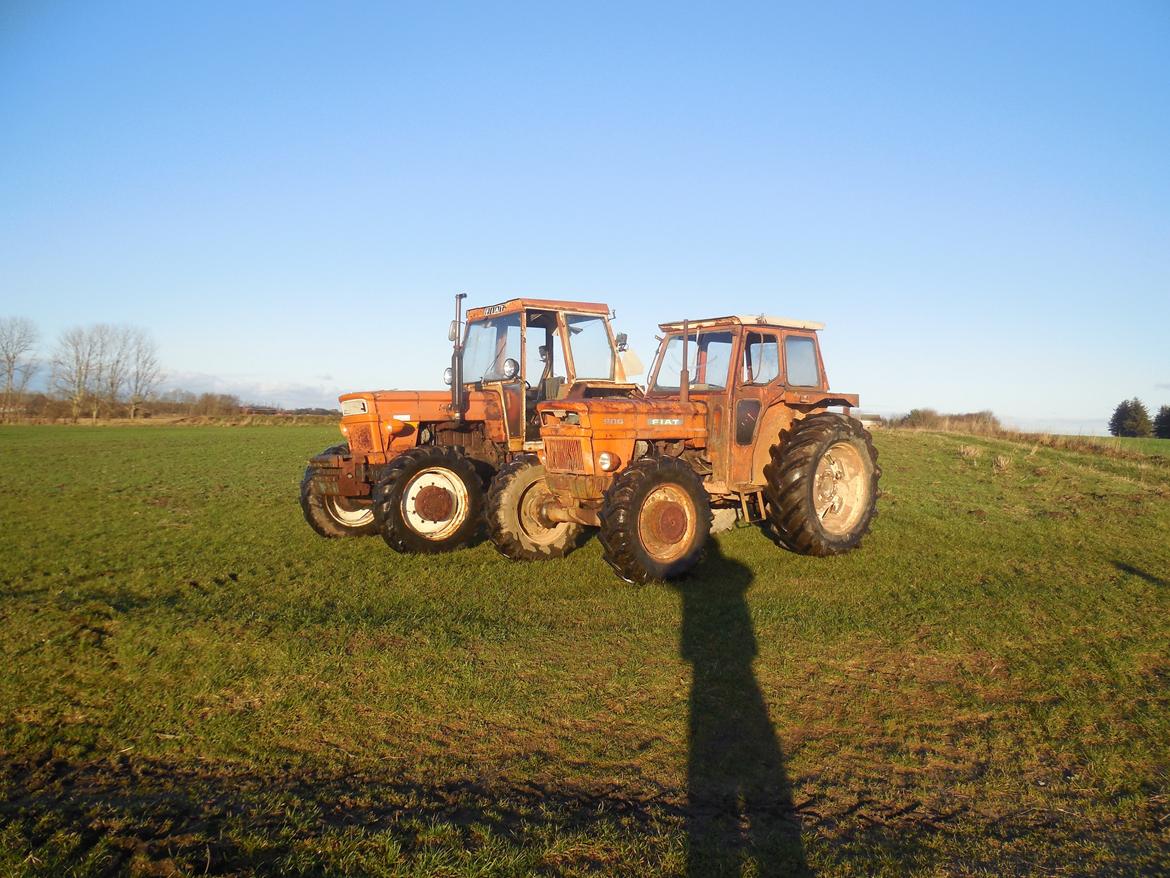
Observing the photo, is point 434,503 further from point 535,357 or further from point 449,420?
point 535,357

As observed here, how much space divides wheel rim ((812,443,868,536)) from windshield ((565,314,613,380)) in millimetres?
2733

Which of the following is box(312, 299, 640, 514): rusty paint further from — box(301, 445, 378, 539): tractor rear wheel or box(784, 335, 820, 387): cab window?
box(784, 335, 820, 387): cab window

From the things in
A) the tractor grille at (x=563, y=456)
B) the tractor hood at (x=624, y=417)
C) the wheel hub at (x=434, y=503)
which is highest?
the tractor hood at (x=624, y=417)

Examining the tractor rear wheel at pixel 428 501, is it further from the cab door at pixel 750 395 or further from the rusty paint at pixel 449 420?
the cab door at pixel 750 395

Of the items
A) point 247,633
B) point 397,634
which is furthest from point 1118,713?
point 247,633

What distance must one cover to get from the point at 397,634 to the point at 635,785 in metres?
2.69

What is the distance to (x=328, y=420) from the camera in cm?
5856

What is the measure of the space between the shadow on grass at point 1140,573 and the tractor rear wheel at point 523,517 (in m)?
5.42

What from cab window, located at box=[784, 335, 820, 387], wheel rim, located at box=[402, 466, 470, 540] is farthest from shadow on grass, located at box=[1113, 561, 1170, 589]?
wheel rim, located at box=[402, 466, 470, 540]

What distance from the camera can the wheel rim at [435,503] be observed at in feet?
29.1

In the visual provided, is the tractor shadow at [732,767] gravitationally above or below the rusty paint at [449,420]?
below

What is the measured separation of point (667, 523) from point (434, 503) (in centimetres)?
263

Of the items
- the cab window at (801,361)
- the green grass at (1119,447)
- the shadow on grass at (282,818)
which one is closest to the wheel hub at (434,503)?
the cab window at (801,361)

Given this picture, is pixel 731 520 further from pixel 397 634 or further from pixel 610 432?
pixel 397 634
